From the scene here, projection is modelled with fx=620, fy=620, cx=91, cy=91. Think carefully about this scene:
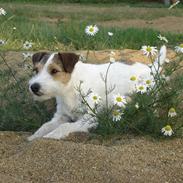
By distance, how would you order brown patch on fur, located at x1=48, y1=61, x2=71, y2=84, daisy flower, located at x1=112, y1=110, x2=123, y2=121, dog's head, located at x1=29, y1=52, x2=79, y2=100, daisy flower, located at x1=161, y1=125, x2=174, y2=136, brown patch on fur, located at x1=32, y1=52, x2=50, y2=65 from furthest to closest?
→ brown patch on fur, located at x1=32, y1=52, x2=50, y2=65 → brown patch on fur, located at x1=48, y1=61, x2=71, y2=84 → dog's head, located at x1=29, y1=52, x2=79, y2=100 → daisy flower, located at x1=161, y1=125, x2=174, y2=136 → daisy flower, located at x1=112, y1=110, x2=123, y2=121

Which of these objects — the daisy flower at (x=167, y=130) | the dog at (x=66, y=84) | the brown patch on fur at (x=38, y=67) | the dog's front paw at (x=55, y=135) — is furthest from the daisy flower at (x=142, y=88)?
the brown patch on fur at (x=38, y=67)

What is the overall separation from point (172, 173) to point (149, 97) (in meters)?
0.81

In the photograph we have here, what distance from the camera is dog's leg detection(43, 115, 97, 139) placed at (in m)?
5.38

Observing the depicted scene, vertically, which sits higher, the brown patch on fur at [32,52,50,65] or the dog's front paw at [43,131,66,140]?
the brown patch on fur at [32,52,50,65]

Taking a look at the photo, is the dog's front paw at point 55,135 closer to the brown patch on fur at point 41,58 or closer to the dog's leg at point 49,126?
the dog's leg at point 49,126

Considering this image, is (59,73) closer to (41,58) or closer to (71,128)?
(41,58)

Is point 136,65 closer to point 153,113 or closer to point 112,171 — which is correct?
point 153,113

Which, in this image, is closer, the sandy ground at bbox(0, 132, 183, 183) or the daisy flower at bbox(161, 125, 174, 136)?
the sandy ground at bbox(0, 132, 183, 183)

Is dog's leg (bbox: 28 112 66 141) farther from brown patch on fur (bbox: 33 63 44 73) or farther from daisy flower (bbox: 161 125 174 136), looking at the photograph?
daisy flower (bbox: 161 125 174 136)

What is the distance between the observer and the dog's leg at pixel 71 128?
5.38 m

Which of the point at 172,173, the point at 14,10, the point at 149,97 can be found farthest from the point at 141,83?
the point at 14,10

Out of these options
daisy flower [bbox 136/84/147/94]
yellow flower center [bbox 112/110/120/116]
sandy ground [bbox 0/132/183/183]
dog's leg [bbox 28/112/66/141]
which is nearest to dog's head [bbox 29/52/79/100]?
dog's leg [bbox 28/112/66/141]

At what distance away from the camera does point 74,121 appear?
5902 mm

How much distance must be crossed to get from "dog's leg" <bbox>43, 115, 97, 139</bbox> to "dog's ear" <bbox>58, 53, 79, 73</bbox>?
50 cm
